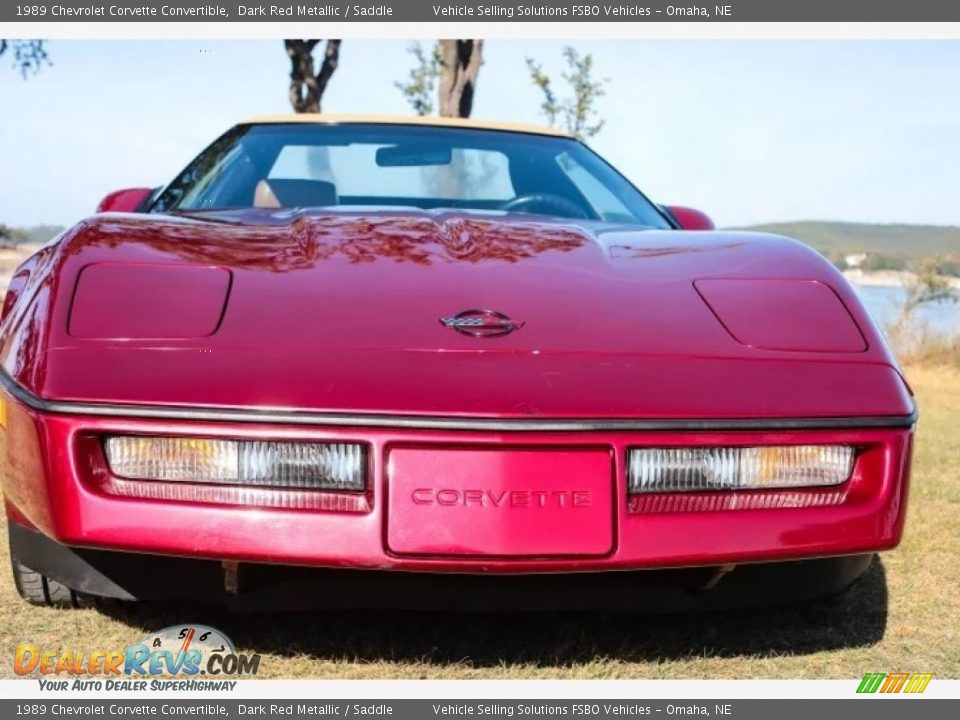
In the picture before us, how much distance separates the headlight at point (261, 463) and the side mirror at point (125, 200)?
1.47 m

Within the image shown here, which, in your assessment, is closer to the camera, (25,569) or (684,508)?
(684,508)

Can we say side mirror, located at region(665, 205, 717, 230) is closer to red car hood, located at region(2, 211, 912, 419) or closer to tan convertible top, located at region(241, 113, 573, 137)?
tan convertible top, located at region(241, 113, 573, 137)

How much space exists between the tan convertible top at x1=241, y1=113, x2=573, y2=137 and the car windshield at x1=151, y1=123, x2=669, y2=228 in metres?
0.03

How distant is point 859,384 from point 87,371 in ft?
4.50

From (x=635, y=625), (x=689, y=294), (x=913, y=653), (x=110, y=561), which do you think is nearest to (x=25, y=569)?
(x=110, y=561)

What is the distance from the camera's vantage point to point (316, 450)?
1.78 metres

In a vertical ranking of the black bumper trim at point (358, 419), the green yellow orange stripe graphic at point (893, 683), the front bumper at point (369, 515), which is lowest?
the green yellow orange stripe graphic at point (893, 683)

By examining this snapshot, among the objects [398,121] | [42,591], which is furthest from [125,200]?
[42,591]

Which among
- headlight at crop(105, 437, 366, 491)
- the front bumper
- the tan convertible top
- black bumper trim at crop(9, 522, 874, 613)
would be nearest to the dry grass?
black bumper trim at crop(9, 522, 874, 613)

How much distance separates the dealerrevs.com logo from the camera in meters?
1.97

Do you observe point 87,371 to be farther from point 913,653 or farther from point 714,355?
point 913,653

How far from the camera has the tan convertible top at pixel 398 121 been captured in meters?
3.37

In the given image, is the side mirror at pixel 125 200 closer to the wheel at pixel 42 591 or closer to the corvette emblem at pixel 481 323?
the wheel at pixel 42 591
